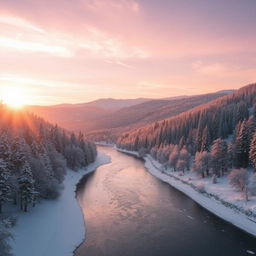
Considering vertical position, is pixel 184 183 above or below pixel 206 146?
below

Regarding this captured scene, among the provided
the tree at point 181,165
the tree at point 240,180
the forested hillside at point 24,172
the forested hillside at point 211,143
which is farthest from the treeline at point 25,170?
the forested hillside at point 211,143

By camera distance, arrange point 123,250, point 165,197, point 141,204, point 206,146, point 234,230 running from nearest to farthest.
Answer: point 123,250 < point 234,230 < point 141,204 < point 165,197 < point 206,146

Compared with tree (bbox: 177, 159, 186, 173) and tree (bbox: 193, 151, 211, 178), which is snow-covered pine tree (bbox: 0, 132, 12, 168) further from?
tree (bbox: 177, 159, 186, 173)

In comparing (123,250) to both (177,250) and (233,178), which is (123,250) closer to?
(177,250)

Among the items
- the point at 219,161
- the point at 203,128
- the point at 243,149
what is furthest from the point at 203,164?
the point at 203,128

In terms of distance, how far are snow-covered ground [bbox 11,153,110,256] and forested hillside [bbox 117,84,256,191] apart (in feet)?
117

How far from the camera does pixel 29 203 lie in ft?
156

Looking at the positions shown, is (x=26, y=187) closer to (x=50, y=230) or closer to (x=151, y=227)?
(x=50, y=230)

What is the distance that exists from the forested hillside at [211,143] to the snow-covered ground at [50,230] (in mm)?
35579

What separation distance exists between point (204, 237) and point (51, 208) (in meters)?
27.4

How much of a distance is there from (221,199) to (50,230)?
3628cm

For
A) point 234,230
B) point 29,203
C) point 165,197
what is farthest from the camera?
point 165,197

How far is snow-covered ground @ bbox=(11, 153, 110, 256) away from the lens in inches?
1343

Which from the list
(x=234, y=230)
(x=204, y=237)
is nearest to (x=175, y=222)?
(x=204, y=237)
